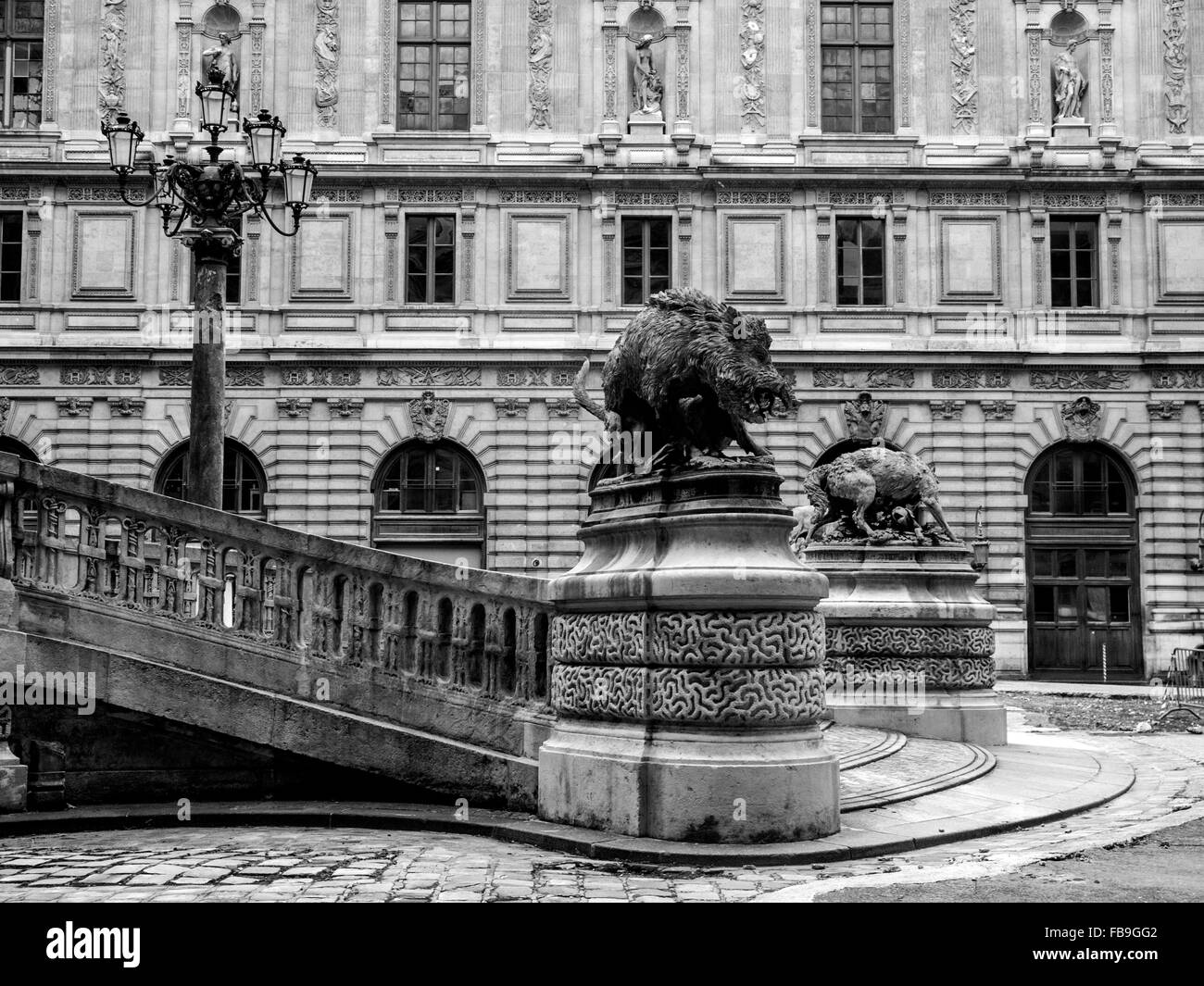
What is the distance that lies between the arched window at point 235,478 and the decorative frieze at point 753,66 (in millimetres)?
15262

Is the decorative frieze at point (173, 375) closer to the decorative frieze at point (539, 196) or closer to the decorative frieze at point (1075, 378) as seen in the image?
the decorative frieze at point (539, 196)

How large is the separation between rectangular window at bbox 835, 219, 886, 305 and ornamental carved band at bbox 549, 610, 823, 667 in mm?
27531

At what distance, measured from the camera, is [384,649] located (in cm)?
1020

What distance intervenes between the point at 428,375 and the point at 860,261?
1152 centimetres

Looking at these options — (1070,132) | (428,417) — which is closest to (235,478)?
(428,417)

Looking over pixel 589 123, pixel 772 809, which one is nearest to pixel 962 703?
pixel 772 809

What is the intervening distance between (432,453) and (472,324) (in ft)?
11.3

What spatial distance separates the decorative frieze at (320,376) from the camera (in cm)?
3419

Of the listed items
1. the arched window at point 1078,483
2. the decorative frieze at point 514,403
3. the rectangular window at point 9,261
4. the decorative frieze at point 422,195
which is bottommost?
the arched window at point 1078,483

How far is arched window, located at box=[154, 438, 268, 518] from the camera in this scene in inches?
1345

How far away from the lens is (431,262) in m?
34.9

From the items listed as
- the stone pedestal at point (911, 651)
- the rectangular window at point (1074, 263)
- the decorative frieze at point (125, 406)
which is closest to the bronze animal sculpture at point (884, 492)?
the stone pedestal at point (911, 651)

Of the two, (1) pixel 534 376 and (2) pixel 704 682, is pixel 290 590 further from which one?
(1) pixel 534 376

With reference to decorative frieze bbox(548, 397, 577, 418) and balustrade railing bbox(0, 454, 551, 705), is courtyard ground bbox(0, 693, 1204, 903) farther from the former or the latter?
decorative frieze bbox(548, 397, 577, 418)
